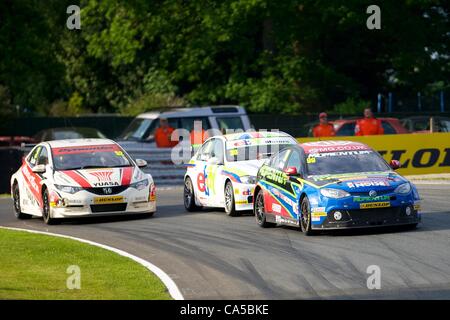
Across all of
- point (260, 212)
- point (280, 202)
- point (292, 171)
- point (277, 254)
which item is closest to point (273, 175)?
point (260, 212)

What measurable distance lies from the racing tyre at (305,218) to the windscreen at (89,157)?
5.43 metres

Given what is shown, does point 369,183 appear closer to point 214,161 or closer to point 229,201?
point 229,201

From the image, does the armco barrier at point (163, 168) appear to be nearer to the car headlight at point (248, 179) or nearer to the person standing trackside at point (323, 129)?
the person standing trackside at point (323, 129)

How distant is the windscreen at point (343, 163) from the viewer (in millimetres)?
17975

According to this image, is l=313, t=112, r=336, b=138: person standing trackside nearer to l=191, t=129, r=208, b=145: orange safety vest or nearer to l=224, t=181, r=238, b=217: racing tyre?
l=191, t=129, r=208, b=145: orange safety vest

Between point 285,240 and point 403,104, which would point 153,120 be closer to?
point 285,240

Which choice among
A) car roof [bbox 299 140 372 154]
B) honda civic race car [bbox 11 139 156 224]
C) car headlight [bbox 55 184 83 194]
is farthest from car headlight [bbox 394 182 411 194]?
car headlight [bbox 55 184 83 194]

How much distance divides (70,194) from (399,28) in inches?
1107

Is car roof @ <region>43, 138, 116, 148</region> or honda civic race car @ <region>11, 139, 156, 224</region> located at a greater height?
car roof @ <region>43, 138, 116, 148</region>

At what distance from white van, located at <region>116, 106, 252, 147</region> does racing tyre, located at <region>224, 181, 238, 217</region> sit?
10796 millimetres

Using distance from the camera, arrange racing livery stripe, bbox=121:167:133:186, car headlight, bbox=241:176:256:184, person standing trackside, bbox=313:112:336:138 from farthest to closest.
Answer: person standing trackside, bbox=313:112:336:138, racing livery stripe, bbox=121:167:133:186, car headlight, bbox=241:176:256:184

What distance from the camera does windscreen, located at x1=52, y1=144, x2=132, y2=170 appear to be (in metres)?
21.9

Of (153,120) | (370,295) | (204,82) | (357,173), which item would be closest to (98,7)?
(204,82)

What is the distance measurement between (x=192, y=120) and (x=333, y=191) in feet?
52.8
